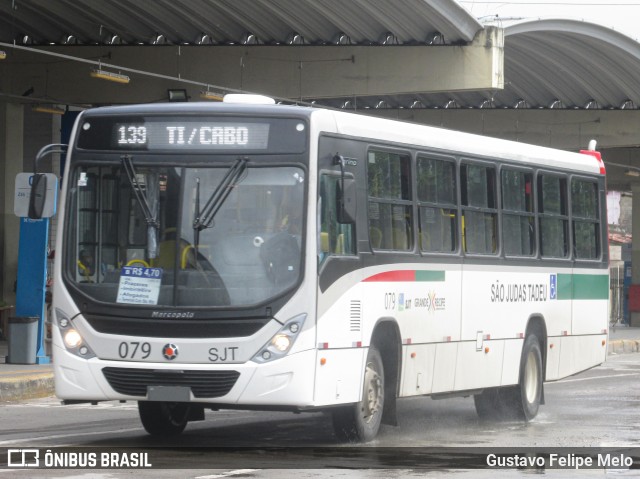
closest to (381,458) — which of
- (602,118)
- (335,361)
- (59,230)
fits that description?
(335,361)

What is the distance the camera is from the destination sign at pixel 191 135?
12422 mm

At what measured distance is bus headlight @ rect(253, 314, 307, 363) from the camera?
472 inches

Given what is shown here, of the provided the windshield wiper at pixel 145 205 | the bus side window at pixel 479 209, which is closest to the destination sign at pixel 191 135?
the windshield wiper at pixel 145 205

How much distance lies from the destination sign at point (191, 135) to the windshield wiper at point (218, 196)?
0.20 m

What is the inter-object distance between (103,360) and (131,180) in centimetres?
150

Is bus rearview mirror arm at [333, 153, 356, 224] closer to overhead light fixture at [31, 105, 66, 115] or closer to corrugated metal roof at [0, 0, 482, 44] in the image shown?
corrugated metal roof at [0, 0, 482, 44]

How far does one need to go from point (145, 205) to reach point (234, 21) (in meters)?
19.0

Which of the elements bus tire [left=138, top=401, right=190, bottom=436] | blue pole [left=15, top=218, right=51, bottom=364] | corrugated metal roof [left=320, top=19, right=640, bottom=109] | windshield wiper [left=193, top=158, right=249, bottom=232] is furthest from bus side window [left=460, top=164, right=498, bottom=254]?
corrugated metal roof [left=320, top=19, right=640, bottom=109]

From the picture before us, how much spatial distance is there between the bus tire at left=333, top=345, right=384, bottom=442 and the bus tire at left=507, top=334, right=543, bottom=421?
3.55 metres

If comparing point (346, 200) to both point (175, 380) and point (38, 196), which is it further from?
point (38, 196)

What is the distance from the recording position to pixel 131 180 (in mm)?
12539

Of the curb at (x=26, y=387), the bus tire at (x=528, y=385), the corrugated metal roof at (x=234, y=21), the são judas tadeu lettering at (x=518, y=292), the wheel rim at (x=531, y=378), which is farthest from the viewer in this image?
the corrugated metal roof at (x=234, y=21)

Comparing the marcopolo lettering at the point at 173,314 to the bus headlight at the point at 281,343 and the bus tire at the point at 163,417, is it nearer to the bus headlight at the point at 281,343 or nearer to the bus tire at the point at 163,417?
the bus headlight at the point at 281,343

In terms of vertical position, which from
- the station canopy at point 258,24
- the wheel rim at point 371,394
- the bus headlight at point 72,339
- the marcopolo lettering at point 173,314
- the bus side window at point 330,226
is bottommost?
the wheel rim at point 371,394
